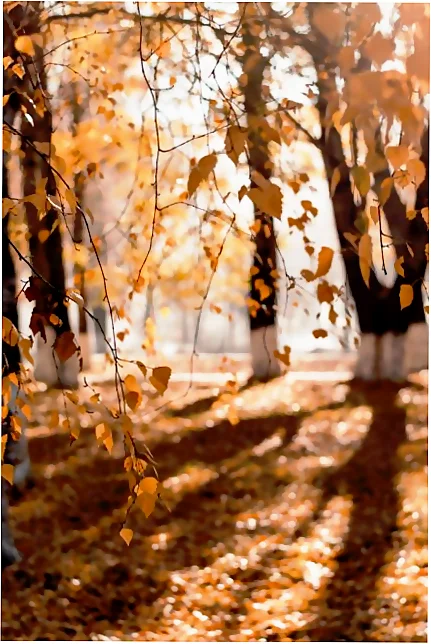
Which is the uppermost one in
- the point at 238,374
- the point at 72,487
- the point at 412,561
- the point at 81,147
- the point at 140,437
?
the point at 81,147

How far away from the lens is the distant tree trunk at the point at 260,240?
5.40ft

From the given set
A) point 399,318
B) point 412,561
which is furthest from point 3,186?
point 412,561

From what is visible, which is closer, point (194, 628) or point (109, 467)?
point (194, 628)

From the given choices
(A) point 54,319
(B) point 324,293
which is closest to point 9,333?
(A) point 54,319

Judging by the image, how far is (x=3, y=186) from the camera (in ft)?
5.56

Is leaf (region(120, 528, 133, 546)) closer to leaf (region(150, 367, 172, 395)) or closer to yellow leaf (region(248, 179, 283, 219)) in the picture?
leaf (region(150, 367, 172, 395))

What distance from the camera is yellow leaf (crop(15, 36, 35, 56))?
168 cm

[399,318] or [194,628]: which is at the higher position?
[399,318]

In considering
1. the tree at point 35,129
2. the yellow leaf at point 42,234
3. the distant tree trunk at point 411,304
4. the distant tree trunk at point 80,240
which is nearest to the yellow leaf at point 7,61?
the tree at point 35,129

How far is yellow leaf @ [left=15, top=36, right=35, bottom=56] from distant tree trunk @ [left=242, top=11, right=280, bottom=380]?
0.55 metres

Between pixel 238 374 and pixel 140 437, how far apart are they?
0.31 m

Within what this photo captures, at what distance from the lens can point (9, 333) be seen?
4.96 ft

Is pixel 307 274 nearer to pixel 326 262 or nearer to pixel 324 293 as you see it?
pixel 324 293

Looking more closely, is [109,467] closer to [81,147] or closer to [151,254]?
[151,254]
